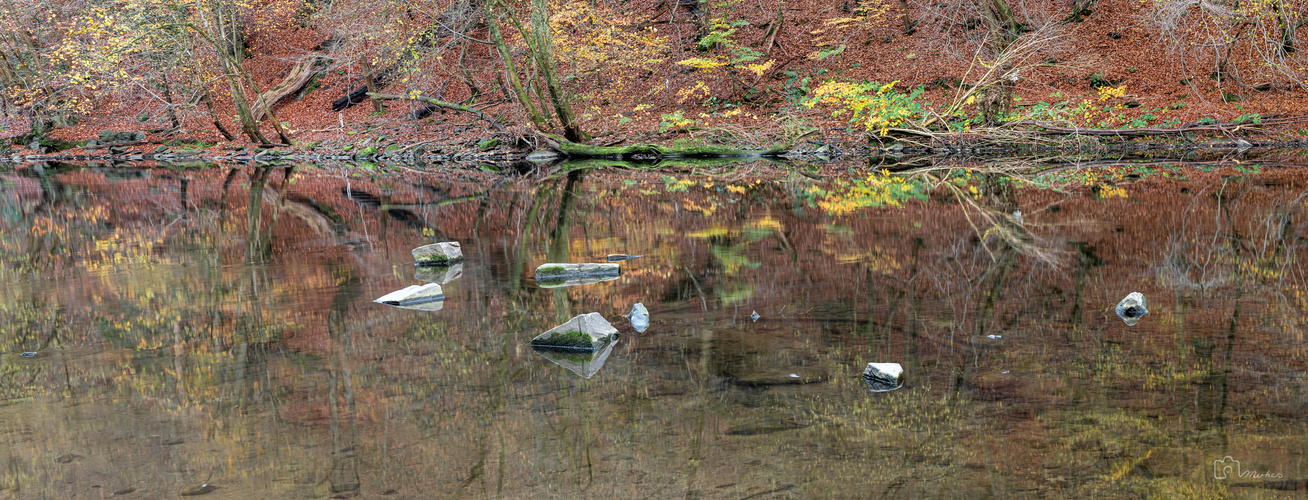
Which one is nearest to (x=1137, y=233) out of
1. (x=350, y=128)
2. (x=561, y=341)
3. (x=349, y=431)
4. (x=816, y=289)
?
(x=816, y=289)

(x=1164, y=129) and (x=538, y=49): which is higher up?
(x=538, y=49)

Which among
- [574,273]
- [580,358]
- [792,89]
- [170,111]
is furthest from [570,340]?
[170,111]

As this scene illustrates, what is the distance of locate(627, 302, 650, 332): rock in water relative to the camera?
5.10 m

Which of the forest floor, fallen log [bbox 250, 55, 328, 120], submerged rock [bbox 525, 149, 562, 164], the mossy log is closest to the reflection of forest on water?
the mossy log

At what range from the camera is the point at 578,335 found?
4.64 metres

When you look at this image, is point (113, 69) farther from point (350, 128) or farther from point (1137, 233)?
point (1137, 233)

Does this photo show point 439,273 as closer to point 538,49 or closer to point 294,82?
point 538,49

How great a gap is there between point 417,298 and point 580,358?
6.32 ft

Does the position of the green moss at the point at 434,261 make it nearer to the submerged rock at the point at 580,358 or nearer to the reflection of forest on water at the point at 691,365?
the reflection of forest on water at the point at 691,365

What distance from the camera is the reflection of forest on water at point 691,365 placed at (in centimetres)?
312

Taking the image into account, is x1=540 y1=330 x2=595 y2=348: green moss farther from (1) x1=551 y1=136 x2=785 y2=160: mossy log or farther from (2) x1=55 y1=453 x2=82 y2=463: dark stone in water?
(1) x1=551 y1=136 x2=785 y2=160: mossy log

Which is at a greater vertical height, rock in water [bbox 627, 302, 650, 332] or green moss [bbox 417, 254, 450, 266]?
green moss [bbox 417, 254, 450, 266]

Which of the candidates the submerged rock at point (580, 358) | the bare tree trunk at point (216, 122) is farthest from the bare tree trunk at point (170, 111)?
the submerged rock at point (580, 358)

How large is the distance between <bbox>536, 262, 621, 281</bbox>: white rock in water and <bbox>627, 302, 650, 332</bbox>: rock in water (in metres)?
1.45
